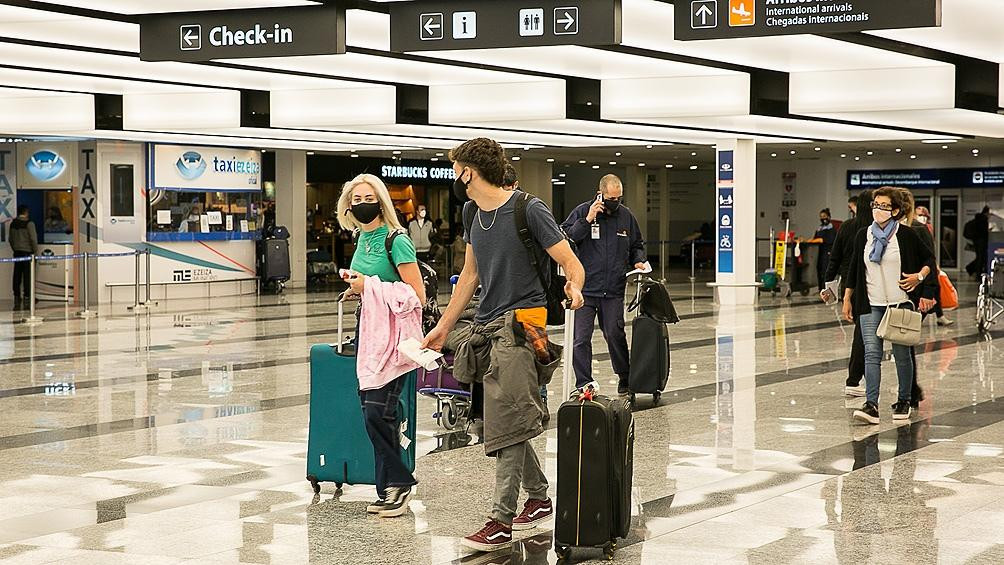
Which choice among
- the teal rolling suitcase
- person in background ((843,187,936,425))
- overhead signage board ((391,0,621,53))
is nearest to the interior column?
overhead signage board ((391,0,621,53))

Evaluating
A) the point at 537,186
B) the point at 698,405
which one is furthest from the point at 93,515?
the point at 537,186

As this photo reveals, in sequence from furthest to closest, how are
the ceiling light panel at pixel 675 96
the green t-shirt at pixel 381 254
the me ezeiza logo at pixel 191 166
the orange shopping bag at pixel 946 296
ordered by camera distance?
the me ezeiza logo at pixel 191 166
the ceiling light panel at pixel 675 96
the orange shopping bag at pixel 946 296
the green t-shirt at pixel 381 254

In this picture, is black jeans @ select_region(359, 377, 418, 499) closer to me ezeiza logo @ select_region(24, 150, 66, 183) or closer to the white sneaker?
the white sneaker

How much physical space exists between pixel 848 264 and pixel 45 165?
17.0 m

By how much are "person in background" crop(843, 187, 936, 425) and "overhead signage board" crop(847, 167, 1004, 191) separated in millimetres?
28350

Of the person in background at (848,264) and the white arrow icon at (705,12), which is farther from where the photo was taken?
the person in background at (848,264)

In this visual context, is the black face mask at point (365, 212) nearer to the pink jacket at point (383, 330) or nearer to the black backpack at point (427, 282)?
the black backpack at point (427, 282)

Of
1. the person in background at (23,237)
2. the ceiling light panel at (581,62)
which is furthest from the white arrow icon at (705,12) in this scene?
the person in background at (23,237)

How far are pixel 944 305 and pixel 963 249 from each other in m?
24.2

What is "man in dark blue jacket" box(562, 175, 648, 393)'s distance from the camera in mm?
9852

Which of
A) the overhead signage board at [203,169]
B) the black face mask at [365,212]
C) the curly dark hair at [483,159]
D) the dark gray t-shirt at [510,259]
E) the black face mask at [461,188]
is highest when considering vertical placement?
the overhead signage board at [203,169]

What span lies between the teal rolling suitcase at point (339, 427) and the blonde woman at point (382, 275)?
196 mm

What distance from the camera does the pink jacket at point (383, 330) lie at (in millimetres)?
6180

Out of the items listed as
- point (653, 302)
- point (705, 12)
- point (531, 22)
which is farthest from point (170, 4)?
point (653, 302)
